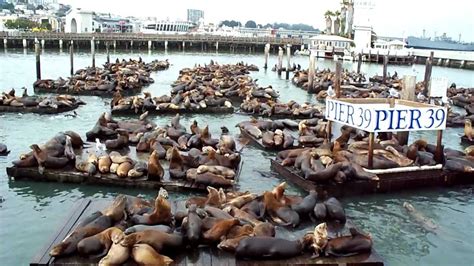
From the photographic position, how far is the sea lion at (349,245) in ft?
20.9

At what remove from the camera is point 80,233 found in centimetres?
622

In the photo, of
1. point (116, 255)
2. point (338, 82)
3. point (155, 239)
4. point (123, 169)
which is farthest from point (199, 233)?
point (338, 82)

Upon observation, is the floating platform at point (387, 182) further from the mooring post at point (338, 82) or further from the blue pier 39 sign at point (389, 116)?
the mooring post at point (338, 82)

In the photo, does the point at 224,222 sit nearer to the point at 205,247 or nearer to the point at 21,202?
the point at 205,247

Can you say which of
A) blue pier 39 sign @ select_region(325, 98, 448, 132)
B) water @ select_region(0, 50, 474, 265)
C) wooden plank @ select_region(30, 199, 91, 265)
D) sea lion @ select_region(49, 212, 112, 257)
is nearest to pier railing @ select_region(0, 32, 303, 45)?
water @ select_region(0, 50, 474, 265)

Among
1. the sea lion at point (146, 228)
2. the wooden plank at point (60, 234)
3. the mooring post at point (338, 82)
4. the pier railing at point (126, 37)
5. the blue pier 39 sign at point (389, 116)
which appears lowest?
the wooden plank at point (60, 234)

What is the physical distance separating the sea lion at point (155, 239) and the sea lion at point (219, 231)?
36 centimetres

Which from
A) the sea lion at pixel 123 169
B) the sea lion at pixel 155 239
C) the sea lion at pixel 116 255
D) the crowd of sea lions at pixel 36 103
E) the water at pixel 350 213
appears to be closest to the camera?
the sea lion at pixel 116 255

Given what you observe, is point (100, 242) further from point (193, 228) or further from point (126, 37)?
point (126, 37)

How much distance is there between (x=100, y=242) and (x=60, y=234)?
3.10 feet

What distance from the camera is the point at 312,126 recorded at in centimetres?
1523

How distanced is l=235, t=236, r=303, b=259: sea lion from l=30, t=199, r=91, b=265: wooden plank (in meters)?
2.30

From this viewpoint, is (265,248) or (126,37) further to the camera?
(126,37)

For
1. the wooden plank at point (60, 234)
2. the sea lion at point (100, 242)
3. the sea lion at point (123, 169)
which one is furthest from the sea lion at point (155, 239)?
the sea lion at point (123, 169)
